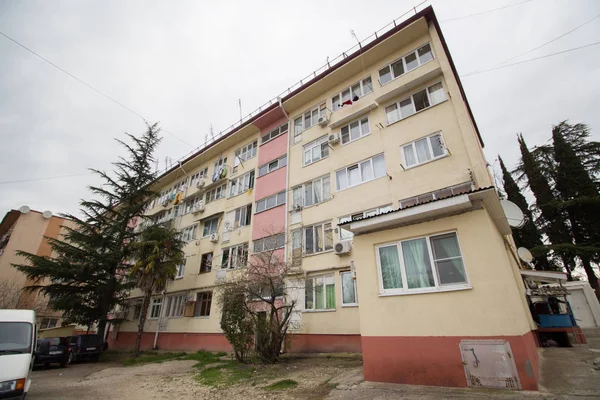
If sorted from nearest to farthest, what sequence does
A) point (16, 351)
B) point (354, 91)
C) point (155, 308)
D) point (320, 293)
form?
point (16, 351), point (320, 293), point (354, 91), point (155, 308)

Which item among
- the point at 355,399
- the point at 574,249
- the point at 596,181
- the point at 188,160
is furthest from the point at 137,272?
the point at 596,181

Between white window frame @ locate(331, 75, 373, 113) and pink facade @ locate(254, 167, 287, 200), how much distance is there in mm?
5657

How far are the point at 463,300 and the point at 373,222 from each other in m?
2.79

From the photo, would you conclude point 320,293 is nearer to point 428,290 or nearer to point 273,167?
point 428,290

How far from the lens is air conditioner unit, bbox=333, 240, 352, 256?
14016mm

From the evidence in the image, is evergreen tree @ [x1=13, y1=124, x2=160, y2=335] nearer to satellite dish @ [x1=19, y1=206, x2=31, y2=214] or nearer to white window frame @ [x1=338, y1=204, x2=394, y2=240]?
white window frame @ [x1=338, y1=204, x2=394, y2=240]

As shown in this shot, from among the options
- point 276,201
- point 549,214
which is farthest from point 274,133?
point 549,214

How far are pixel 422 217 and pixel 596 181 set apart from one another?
31.4m

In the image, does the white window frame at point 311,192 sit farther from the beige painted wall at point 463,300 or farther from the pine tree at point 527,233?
the pine tree at point 527,233

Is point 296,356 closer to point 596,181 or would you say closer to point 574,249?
point 574,249

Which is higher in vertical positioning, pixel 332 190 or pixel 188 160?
pixel 188 160

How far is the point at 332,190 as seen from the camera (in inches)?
642

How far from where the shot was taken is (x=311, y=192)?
17562 millimetres

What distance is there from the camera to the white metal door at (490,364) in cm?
562
